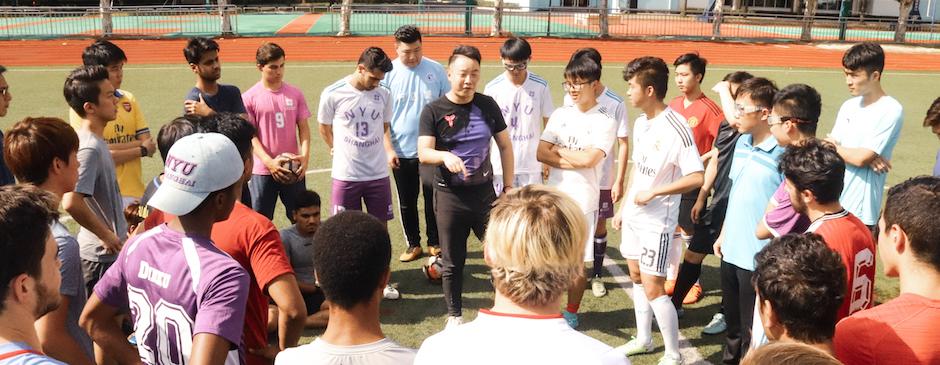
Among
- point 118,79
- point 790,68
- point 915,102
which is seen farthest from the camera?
point 790,68

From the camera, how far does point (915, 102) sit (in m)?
17.1

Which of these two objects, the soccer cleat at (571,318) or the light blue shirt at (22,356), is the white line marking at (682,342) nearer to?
the soccer cleat at (571,318)

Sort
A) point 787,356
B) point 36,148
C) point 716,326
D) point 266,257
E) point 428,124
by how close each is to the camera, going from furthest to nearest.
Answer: point 716,326 < point 428,124 < point 36,148 < point 266,257 < point 787,356

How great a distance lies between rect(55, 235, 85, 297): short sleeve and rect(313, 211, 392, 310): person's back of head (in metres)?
1.44

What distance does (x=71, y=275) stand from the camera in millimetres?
3350

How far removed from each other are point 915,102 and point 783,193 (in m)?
15.5

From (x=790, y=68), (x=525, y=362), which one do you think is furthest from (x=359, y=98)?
(x=790, y=68)

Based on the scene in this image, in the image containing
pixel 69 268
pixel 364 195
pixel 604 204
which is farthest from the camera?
pixel 604 204

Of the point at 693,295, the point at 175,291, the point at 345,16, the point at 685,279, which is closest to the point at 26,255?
the point at 175,291

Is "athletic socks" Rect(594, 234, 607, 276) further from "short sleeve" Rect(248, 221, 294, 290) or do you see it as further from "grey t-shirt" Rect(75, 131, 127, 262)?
"grey t-shirt" Rect(75, 131, 127, 262)

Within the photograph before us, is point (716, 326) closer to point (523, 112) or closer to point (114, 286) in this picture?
point (523, 112)

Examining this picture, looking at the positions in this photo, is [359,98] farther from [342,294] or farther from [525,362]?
[525,362]

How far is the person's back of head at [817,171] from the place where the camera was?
3.76m

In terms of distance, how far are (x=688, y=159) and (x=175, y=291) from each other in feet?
12.0
